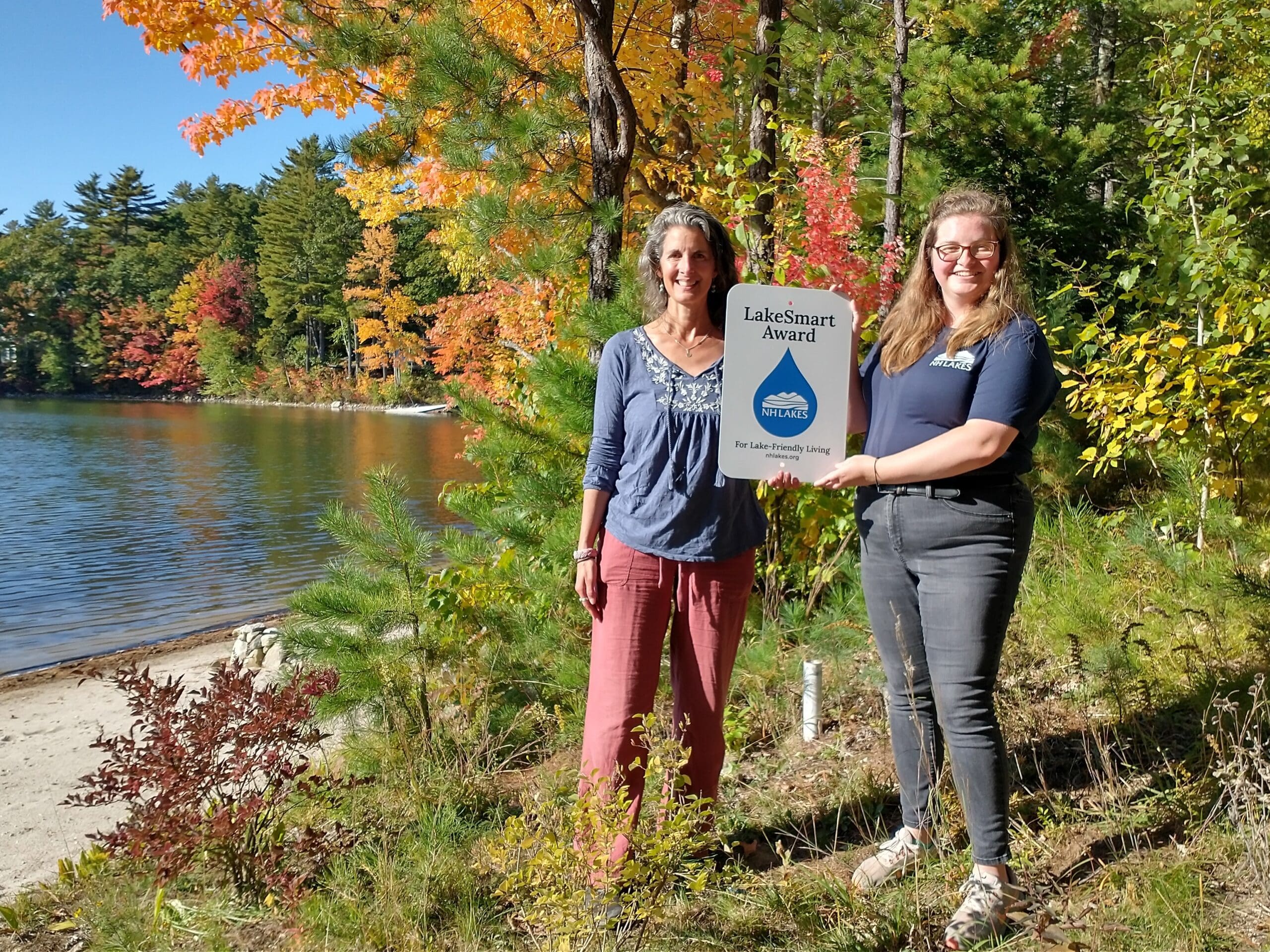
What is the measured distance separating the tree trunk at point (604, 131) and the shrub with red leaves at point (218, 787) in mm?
2292

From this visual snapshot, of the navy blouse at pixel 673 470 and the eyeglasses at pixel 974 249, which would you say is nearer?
the eyeglasses at pixel 974 249

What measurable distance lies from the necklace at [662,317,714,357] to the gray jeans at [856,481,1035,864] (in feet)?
1.88

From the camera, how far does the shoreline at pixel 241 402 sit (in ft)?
143

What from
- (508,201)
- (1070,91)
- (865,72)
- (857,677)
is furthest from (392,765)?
(1070,91)

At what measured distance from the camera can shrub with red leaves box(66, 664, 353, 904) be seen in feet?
7.86

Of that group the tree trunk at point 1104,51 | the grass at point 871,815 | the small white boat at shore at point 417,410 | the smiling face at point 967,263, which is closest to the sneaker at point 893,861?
the grass at point 871,815

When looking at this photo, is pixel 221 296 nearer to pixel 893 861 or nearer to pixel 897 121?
pixel 897 121

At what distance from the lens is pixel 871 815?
2.69 m

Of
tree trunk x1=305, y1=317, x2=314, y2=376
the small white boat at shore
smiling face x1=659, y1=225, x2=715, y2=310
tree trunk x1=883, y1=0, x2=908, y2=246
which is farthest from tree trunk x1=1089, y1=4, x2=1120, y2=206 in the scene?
tree trunk x1=305, y1=317, x2=314, y2=376

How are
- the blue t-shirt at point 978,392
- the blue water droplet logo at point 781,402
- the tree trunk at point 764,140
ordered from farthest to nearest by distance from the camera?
the tree trunk at point 764,140 < the blue water droplet logo at point 781,402 < the blue t-shirt at point 978,392

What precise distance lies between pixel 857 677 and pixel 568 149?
2.94 meters

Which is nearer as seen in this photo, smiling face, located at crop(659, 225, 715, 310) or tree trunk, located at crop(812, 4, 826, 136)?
smiling face, located at crop(659, 225, 715, 310)

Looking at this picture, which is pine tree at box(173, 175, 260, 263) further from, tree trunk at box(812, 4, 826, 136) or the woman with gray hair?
the woman with gray hair

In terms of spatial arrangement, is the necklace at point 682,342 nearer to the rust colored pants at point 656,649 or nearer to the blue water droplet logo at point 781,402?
the blue water droplet logo at point 781,402
